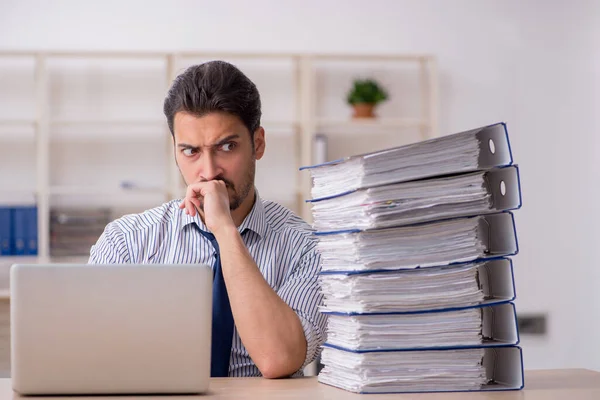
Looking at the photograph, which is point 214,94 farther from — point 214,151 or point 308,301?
point 308,301

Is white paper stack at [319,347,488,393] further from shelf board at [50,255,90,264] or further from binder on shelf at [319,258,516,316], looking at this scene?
shelf board at [50,255,90,264]

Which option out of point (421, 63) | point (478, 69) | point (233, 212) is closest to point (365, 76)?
point (421, 63)

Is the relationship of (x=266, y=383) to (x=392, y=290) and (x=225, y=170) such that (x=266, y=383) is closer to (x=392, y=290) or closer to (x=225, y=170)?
(x=392, y=290)

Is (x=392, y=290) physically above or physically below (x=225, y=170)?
below

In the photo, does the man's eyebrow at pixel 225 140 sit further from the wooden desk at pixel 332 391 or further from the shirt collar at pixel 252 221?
the wooden desk at pixel 332 391

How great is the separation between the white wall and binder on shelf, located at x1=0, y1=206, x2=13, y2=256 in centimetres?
122

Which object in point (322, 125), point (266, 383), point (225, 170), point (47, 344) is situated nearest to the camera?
point (47, 344)

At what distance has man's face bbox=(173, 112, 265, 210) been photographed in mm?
1771

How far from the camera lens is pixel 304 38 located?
472 cm

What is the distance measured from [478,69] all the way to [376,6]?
0.71m

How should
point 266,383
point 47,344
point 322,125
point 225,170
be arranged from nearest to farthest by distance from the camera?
point 47,344 < point 266,383 < point 225,170 < point 322,125

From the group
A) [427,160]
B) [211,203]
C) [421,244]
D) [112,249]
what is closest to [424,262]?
[421,244]

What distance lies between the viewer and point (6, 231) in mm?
4309

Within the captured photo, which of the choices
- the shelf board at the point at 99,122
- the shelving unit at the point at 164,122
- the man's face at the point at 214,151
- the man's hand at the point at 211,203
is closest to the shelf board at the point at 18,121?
the shelving unit at the point at 164,122
